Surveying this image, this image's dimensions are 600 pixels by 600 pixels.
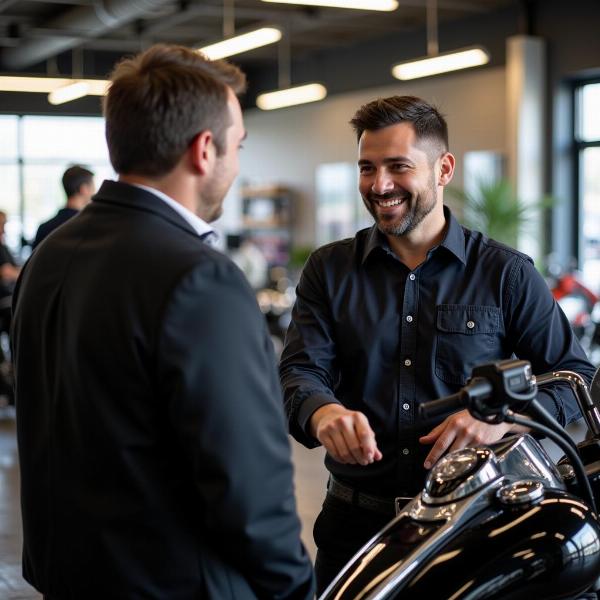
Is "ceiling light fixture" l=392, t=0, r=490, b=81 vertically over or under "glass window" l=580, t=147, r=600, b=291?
over

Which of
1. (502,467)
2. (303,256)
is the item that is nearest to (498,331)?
(502,467)

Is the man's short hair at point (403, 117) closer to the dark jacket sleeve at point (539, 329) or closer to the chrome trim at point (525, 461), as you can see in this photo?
the dark jacket sleeve at point (539, 329)

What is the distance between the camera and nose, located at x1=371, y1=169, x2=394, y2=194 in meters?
1.88

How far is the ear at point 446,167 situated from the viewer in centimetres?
199

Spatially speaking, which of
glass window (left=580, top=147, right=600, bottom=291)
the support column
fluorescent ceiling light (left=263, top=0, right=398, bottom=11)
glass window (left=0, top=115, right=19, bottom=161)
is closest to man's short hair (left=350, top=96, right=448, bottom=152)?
fluorescent ceiling light (left=263, top=0, right=398, bottom=11)

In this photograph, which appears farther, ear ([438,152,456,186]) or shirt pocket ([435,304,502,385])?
ear ([438,152,456,186])

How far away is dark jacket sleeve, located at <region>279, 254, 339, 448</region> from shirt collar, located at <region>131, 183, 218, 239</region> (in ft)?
1.83

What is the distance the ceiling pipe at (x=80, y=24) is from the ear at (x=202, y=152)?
26.6 feet

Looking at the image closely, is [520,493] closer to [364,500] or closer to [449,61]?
[364,500]

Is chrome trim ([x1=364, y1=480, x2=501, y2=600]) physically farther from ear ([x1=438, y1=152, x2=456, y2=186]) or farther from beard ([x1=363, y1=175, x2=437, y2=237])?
ear ([x1=438, y1=152, x2=456, y2=186])

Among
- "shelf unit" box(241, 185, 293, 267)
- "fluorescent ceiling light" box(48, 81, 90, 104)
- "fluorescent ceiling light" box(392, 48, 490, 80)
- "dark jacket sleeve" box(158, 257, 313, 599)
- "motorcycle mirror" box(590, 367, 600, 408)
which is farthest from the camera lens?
"shelf unit" box(241, 185, 293, 267)

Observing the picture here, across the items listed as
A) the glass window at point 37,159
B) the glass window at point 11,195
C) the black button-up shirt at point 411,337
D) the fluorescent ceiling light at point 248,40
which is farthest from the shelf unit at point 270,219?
the black button-up shirt at point 411,337

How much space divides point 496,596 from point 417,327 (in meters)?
0.70

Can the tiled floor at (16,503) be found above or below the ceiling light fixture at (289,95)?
below
